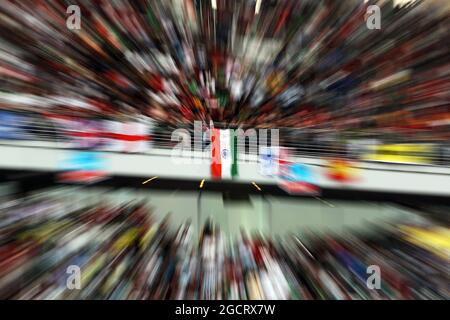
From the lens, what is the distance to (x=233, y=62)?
3.32ft

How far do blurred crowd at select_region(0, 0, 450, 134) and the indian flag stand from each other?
61 millimetres

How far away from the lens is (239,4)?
3.18 feet

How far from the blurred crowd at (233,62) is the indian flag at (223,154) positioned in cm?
6

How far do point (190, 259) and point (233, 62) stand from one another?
2.20 ft

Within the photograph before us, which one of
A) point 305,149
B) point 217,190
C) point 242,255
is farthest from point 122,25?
point 242,255
